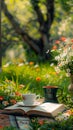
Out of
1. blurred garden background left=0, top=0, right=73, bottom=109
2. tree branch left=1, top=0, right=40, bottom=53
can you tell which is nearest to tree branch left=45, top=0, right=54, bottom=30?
blurred garden background left=0, top=0, right=73, bottom=109

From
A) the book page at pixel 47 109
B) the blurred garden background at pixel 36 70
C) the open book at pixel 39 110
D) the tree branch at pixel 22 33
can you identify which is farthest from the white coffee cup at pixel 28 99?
the tree branch at pixel 22 33

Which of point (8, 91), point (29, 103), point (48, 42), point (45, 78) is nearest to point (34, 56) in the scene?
point (48, 42)

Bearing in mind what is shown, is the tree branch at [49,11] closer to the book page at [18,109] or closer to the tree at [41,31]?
the tree at [41,31]

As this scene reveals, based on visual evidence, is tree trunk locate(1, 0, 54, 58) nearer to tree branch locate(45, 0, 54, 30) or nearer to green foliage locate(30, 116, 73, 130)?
tree branch locate(45, 0, 54, 30)

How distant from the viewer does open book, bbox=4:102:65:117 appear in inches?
254

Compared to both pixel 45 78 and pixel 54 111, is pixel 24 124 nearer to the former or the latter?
pixel 54 111

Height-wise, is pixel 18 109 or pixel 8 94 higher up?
pixel 8 94

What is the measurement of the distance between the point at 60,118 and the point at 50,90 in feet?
3.57

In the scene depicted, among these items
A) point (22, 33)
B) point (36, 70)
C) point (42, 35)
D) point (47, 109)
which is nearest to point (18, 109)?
point (47, 109)

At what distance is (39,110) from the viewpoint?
21.3ft

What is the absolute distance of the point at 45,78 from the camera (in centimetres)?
1002

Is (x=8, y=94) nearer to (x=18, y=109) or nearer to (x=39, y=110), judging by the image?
(x=18, y=109)

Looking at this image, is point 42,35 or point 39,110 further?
point 42,35

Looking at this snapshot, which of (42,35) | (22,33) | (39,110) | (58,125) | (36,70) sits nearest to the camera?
(58,125)
